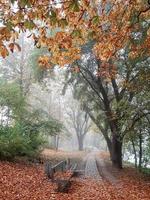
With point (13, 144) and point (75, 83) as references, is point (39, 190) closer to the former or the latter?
point (13, 144)

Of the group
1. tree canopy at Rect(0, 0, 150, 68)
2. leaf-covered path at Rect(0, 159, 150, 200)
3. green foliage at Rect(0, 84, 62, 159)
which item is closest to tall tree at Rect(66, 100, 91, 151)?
green foliage at Rect(0, 84, 62, 159)

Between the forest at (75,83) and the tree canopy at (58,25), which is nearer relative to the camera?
the tree canopy at (58,25)

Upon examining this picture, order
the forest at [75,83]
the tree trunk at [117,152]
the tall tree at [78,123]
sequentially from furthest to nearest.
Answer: the tall tree at [78,123] < the tree trunk at [117,152] < the forest at [75,83]

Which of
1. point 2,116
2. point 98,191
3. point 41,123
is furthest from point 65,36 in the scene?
point 41,123

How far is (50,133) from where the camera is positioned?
26703mm

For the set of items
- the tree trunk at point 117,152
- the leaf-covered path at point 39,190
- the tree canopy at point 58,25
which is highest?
the tree canopy at point 58,25

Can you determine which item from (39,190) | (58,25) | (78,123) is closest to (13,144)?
(39,190)

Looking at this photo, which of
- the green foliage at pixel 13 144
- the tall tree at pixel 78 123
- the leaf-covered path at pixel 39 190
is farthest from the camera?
the tall tree at pixel 78 123

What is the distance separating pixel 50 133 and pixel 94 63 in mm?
6623

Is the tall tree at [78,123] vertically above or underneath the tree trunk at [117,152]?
above

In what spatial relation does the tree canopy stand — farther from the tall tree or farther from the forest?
the tall tree

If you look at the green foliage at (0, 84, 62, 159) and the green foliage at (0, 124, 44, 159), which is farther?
the green foliage at (0, 84, 62, 159)

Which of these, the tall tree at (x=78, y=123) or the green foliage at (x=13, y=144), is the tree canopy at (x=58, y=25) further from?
the tall tree at (x=78, y=123)

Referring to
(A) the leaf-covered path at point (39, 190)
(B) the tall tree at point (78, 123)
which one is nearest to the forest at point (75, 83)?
(A) the leaf-covered path at point (39, 190)
